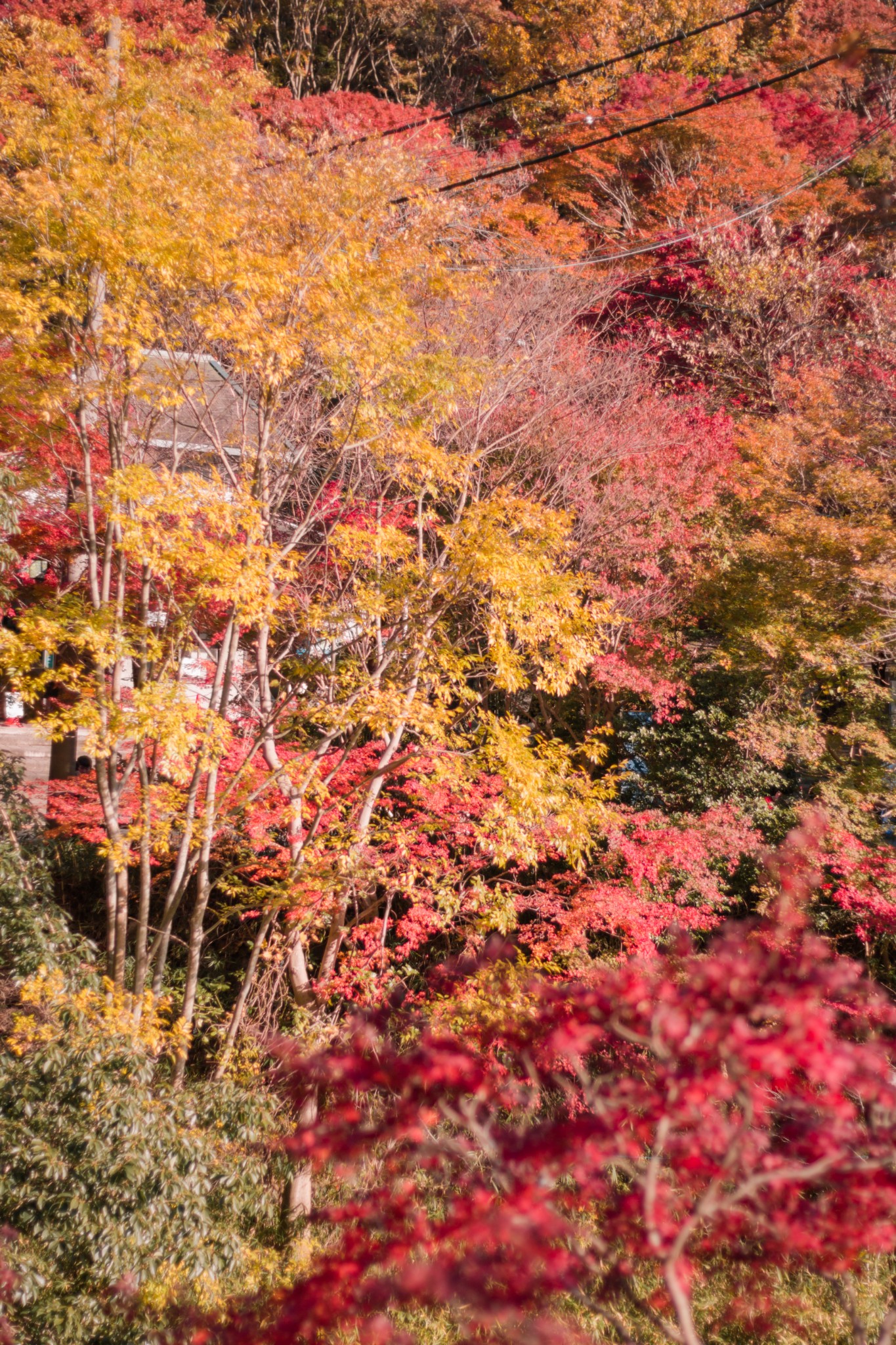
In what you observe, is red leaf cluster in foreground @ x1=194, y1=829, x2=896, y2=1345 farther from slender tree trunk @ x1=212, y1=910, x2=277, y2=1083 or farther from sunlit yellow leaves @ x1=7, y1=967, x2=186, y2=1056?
slender tree trunk @ x1=212, y1=910, x2=277, y2=1083

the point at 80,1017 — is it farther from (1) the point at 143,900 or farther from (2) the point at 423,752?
(2) the point at 423,752

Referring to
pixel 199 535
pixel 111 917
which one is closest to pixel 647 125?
pixel 199 535

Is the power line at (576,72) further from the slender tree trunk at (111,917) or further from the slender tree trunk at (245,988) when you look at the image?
the slender tree trunk at (245,988)

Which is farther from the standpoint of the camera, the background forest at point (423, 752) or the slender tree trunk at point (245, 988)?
the slender tree trunk at point (245, 988)

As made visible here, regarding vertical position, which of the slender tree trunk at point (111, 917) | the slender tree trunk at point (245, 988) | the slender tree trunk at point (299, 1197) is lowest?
the slender tree trunk at point (299, 1197)

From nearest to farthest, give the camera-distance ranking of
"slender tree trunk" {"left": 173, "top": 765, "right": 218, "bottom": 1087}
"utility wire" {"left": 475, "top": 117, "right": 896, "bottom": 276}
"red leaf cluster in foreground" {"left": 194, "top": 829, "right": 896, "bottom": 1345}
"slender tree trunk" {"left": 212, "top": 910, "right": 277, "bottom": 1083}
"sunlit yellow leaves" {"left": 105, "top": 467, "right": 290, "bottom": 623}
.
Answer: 1. "red leaf cluster in foreground" {"left": 194, "top": 829, "right": 896, "bottom": 1345}
2. "sunlit yellow leaves" {"left": 105, "top": 467, "right": 290, "bottom": 623}
3. "slender tree trunk" {"left": 173, "top": 765, "right": 218, "bottom": 1087}
4. "slender tree trunk" {"left": 212, "top": 910, "right": 277, "bottom": 1083}
5. "utility wire" {"left": 475, "top": 117, "right": 896, "bottom": 276}

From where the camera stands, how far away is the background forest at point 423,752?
2305 millimetres

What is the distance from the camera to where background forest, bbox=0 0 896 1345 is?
7.56ft

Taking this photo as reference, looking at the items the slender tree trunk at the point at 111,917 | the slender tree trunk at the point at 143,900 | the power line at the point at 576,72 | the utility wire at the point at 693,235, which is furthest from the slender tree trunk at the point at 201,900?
the utility wire at the point at 693,235

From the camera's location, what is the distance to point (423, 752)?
24.4 ft

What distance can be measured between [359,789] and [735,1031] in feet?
20.4

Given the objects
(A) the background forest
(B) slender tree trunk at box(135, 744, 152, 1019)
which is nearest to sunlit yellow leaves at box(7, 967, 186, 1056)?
(A) the background forest

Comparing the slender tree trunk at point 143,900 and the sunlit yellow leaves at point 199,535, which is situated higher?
the sunlit yellow leaves at point 199,535

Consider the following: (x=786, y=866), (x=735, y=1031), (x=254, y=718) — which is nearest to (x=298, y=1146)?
(x=735, y=1031)
